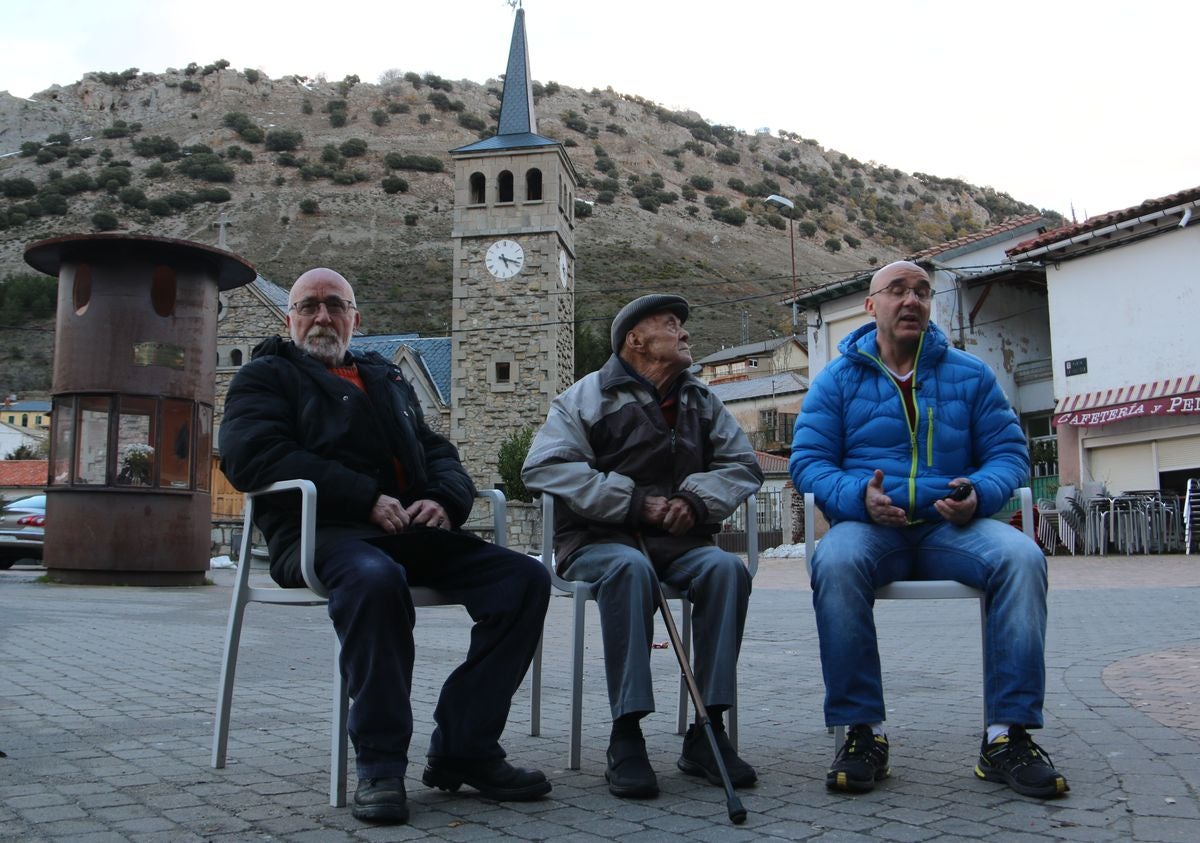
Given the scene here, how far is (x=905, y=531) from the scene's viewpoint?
3.59 meters

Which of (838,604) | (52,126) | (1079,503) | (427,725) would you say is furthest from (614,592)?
(52,126)

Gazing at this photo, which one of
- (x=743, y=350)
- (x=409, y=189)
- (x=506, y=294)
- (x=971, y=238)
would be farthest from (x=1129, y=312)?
(x=409, y=189)

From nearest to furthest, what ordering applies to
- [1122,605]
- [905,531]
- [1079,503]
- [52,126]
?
[905,531], [1122,605], [1079,503], [52,126]

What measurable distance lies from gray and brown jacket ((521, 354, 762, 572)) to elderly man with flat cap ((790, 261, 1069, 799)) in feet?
0.96

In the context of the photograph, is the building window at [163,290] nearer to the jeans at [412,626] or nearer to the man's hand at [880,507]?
the jeans at [412,626]

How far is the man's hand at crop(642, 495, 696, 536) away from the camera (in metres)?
3.51

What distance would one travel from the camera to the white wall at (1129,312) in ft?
65.4

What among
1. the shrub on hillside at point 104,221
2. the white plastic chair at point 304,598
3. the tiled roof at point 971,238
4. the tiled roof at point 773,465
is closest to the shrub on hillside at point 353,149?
the shrub on hillside at point 104,221

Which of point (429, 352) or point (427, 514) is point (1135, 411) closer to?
point (427, 514)

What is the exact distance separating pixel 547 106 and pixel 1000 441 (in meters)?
123

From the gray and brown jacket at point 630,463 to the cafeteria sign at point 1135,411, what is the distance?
1868cm

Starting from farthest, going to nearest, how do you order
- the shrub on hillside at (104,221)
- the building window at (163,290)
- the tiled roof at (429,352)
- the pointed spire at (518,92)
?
the shrub on hillside at (104,221) → the tiled roof at (429,352) → the pointed spire at (518,92) → the building window at (163,290)

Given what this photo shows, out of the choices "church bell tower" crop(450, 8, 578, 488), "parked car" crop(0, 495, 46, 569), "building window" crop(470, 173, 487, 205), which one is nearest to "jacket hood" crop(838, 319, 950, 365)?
"parked car" crop(0, 495, 46, 569)

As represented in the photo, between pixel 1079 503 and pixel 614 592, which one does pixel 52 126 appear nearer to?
pixel 1079 503
